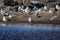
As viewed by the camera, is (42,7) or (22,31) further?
(42,7)

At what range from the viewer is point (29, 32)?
22.2 ft

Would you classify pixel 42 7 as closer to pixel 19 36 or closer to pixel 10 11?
pixel 10 11

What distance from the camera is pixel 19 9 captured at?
8789 mm

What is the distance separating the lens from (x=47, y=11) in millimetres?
8539

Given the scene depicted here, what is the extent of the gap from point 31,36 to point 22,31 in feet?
1.23

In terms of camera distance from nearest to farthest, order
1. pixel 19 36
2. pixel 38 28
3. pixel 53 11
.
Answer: pixel 19 36, pixel 38 28, pixel 53 11

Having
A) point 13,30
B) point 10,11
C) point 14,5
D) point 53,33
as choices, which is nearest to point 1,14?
point 10,11

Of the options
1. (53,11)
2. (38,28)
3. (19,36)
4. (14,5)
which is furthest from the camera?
(14,5)

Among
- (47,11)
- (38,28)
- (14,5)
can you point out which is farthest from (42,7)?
(38,28)

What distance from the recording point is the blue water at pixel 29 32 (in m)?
6.43

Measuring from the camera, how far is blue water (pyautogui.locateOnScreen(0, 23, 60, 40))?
253 inches

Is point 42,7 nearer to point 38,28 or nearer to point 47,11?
point 47,11

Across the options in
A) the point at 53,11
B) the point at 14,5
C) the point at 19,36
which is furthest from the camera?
the point at 14,5

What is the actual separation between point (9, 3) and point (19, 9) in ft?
2.35
